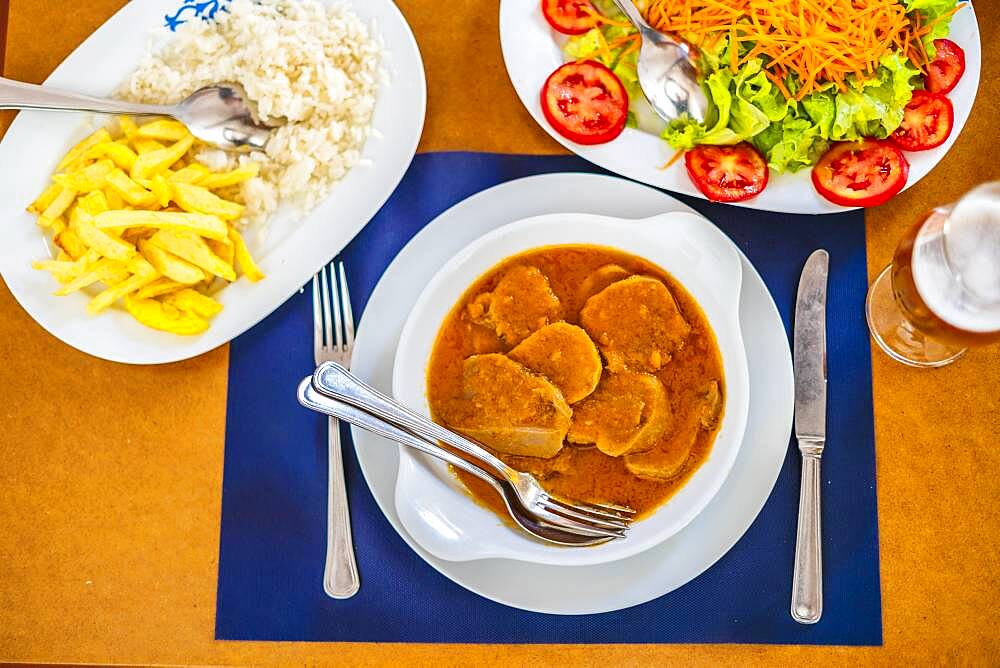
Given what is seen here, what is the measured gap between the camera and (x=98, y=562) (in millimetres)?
2605

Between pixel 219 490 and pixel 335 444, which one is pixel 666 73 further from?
pixel 219 490

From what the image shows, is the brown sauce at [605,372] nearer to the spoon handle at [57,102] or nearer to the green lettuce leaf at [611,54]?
the green lettuce leaf at [611,54]

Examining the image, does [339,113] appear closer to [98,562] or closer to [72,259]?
[72,259]

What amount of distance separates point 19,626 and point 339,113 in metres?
1.82

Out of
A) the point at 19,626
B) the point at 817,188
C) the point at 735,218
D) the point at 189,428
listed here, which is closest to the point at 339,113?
the point at 189,428

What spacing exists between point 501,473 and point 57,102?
66.6 inches

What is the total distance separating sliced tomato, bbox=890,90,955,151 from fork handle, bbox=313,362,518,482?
150 centimetres

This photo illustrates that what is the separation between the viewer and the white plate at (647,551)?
97.0 inches

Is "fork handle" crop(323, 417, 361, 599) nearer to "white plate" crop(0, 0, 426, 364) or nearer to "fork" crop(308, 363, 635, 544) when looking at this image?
"fork" crop(308, 363, 635, 544)

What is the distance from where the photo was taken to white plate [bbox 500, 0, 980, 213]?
2.52 meters

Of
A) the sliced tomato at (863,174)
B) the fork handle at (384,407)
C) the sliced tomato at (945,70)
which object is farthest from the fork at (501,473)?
the sliced tomato at (945,70)

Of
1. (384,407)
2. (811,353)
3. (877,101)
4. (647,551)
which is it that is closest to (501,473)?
(384,407)

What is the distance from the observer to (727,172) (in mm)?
2479

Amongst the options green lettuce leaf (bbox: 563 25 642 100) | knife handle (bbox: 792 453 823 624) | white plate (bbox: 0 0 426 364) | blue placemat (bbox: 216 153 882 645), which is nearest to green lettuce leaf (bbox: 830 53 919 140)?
blue placemat (bbox: 216 153 882 645)
